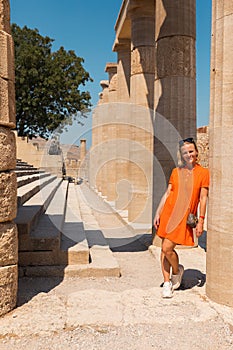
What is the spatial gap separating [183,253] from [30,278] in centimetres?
291

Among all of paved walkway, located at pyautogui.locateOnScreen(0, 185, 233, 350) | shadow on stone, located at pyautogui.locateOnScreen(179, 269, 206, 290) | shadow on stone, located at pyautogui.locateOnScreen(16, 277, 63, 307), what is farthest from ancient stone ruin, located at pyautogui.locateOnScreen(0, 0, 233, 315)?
shadow on stone, located at pyautogui.locateOnScreen(179, 269, 206, 290)

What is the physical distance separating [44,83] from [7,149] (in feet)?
77.0

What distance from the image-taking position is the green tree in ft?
84.3

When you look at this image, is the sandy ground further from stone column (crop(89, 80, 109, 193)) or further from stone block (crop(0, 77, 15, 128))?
stone column (crop(89, 80, 109, 193))

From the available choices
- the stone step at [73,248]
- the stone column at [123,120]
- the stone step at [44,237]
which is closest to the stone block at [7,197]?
the stone step at [44,237]

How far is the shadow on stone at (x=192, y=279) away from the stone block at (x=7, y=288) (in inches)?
84.7

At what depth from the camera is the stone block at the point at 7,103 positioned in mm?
3707

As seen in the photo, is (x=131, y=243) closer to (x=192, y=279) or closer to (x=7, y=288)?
(x=192, y=279)

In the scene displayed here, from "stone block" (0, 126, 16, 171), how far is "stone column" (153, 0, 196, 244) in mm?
3852

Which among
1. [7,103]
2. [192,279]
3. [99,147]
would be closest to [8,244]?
[7,103]

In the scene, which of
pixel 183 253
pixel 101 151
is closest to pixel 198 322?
pixel 183 253

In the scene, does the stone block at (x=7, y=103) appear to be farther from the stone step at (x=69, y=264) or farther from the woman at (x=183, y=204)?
the stone step at (x=69, y=264)

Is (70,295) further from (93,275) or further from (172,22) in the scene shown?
(172,22)

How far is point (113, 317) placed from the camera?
3713 millimetres
